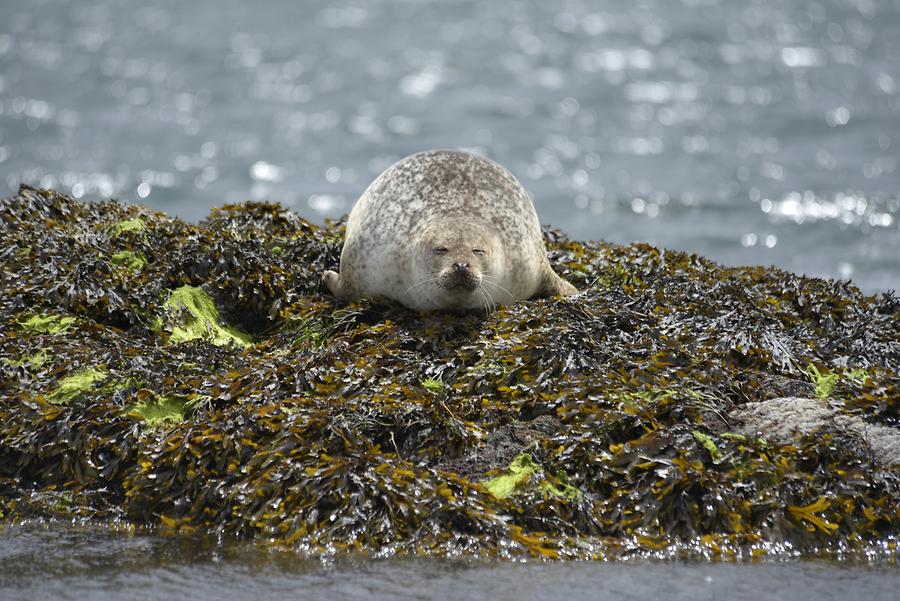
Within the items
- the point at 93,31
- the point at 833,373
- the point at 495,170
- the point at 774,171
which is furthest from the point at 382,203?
the point at 93,31

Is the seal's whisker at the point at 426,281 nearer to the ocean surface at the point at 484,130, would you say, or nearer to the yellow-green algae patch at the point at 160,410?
the yellow-green algae patch at the point at 160,410

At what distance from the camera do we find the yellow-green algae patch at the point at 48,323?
6211 mm

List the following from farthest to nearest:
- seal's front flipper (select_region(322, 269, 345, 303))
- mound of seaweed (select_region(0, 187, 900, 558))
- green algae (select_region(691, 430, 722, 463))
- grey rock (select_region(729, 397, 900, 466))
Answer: seal's front flipper (select_region(322, 269, 345, 303)) → grey rock (select_region(729, 397, 900, 466)) → green algae (select_region(691, 430, 722, 463)) → mound of seaweed (select_region(0, 187, 900, 558))

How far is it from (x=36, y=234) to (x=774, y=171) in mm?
13717

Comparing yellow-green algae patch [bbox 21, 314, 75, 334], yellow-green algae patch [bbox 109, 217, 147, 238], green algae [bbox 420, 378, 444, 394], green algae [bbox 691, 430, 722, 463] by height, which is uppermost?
yellow-green algae patch [bbox 109, 217, 147, 238]

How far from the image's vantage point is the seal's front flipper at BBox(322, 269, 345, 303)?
688cm

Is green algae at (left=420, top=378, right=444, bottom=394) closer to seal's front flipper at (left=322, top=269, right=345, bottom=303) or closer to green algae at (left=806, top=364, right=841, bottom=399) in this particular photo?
seal's front flipper at (left=322, top=269, right=345, bottom=303)

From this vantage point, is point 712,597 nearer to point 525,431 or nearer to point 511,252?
point 525,431

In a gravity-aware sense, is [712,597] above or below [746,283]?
below

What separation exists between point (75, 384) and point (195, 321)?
37.6 inches

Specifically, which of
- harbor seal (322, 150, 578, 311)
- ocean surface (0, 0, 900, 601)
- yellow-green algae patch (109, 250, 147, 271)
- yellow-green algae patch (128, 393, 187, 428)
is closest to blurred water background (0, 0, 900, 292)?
ocean surface (0, 0, 900, 601)

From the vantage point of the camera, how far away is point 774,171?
18.2 m

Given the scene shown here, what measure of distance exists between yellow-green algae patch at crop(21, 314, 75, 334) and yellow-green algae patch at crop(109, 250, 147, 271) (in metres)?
0.77

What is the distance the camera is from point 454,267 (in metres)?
6.21
